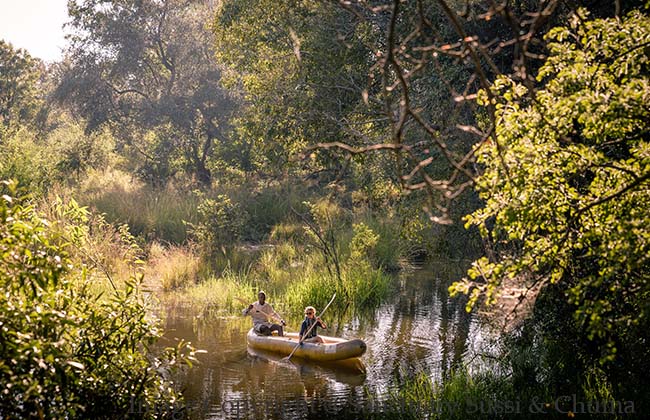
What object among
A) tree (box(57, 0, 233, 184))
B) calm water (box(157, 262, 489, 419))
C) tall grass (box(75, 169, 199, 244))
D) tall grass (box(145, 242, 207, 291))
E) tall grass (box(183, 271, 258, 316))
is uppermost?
tree (box(57, 0, 233, 184))

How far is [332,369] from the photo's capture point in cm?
1088

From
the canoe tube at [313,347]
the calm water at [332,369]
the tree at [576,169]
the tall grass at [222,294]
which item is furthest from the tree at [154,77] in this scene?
the tree at [576,169]

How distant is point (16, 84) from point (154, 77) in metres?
8.55

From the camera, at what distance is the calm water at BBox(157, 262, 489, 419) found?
9.05 m

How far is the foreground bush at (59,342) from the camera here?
208 inches

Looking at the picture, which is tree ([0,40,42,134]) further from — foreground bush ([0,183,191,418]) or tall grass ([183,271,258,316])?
foreground bush ([0,183,191,418])

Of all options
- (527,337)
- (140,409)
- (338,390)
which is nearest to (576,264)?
(527,337)

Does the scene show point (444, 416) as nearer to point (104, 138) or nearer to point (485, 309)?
point (485, 309)

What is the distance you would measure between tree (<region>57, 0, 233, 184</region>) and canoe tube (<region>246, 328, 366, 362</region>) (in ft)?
53.9

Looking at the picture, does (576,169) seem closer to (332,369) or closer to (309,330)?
(332,369)

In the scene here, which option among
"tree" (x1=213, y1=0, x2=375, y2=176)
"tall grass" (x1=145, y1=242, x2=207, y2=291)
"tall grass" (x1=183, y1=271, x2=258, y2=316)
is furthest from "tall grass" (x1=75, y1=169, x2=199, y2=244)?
"tree" (x1=213, y1=0, x2=375, y2=176)

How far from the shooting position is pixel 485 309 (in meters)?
12.2

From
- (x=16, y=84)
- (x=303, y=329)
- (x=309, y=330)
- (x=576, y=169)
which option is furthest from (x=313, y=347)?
(x=16, y=84)

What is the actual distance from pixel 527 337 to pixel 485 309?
3019 millimetres
